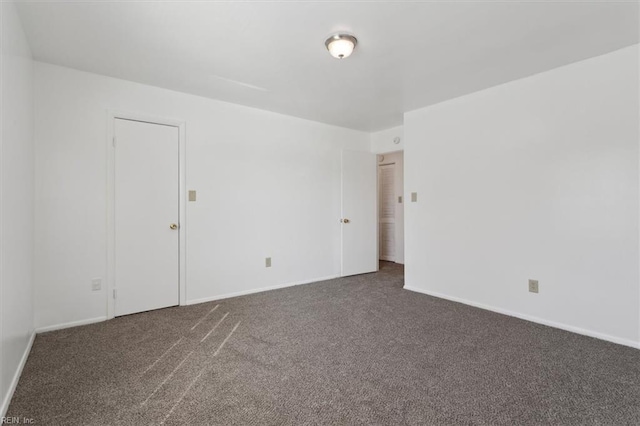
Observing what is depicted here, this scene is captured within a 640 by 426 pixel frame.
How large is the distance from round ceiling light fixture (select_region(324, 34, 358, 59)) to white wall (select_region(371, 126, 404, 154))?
8.03 ft

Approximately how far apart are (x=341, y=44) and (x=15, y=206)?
2.42 metres

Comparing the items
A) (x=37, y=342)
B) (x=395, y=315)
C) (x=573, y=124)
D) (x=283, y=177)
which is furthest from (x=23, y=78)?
(x=573, y=124)

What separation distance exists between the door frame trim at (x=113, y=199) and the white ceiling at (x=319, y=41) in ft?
1.24

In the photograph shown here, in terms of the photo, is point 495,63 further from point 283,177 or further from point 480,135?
point 283,177

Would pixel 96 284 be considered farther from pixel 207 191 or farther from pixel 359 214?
pixel 359 214

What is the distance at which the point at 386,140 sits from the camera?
188 inches

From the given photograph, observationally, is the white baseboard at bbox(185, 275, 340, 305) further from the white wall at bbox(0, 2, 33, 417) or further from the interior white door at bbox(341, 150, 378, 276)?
the white wall at bbox(0, 2, 33, 417)

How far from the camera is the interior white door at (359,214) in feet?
15.1

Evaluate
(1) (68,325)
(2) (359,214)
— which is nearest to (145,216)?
(1) (68,325)

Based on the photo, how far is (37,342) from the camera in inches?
93.7

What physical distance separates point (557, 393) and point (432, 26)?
2.46 metres

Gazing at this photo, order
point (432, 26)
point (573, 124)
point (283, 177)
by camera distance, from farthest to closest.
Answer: point (283, 177)
point (573, 124)
point (432, 26)

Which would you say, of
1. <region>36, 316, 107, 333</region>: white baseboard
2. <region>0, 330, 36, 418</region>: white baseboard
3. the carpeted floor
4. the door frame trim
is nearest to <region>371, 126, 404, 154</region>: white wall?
the carpeted floor

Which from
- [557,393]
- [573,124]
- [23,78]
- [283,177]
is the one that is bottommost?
[557,393]
